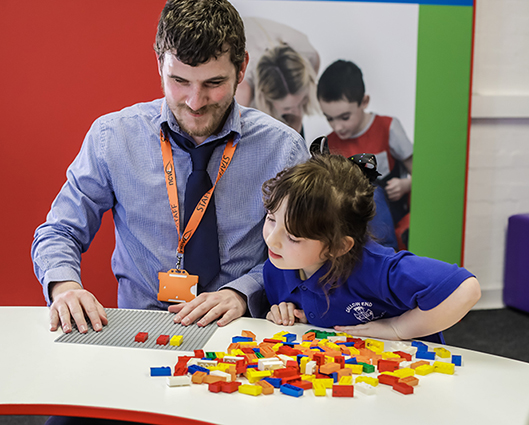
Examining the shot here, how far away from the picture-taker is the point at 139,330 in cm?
132

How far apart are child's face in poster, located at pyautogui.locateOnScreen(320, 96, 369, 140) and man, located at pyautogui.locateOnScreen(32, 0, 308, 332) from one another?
137 cm

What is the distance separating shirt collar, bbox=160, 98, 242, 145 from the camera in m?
1.71

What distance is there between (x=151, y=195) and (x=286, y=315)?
2.04 feet

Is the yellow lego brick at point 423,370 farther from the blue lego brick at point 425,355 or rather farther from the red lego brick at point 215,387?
the red lego brick at point 215,387

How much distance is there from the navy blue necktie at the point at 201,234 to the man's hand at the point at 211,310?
0.21 meters

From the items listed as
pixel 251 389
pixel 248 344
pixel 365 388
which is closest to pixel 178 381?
pixel 251 389

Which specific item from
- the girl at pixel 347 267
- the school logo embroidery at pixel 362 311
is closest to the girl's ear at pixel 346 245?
the girl at pixel 347 267

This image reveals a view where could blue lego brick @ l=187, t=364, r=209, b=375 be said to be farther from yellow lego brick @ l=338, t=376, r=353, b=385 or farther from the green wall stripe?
the green wall stripe

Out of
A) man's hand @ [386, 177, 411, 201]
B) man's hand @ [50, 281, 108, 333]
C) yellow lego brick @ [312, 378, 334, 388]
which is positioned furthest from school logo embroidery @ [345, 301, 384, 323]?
man's hand @ [386, 177, 411, 201]

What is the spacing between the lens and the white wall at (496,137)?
372 cm

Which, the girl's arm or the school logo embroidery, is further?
the school logo embroidery

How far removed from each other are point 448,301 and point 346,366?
286mm

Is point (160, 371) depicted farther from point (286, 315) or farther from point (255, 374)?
point (286, 315)

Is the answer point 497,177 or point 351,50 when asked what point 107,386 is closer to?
point 351,50
